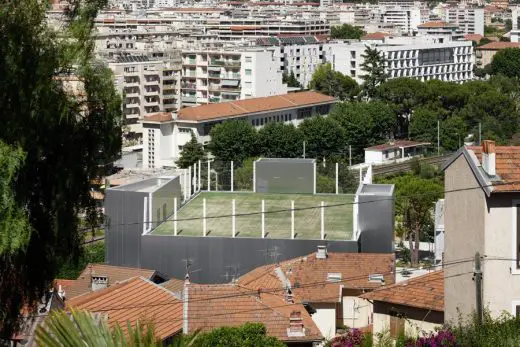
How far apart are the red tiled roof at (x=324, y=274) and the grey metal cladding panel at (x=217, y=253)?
1661mm

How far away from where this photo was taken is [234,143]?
50.5 meters

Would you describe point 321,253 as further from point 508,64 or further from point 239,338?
point 508,64

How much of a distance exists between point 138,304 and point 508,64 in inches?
2664

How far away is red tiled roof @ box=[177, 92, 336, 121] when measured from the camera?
55.1 metres

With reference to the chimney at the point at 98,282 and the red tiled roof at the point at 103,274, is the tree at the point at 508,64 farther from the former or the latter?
the chimney at the point at 98,282

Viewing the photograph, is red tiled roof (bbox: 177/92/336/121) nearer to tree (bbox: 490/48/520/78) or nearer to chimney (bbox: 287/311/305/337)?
tree (bbox: 490/48/520/78)

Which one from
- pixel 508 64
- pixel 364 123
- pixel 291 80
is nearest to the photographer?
pixel 364 123

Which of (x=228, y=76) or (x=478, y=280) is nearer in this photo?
(x=478, y=280)

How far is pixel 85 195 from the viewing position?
8.47 m

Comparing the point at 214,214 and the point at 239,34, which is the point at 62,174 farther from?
the point at 239,34

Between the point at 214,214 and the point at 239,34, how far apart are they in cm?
7909

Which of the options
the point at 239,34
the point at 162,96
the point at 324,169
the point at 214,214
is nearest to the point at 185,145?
the point at 162,96

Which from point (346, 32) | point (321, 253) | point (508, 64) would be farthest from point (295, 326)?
point (346, 32)

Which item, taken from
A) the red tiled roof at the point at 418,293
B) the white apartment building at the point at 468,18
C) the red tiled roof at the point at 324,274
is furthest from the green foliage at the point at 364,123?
the white apartment building at the point at 468,18
